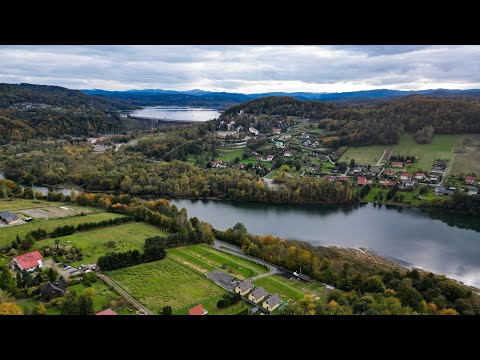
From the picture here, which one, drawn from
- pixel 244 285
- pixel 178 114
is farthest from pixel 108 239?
pixel 178 114

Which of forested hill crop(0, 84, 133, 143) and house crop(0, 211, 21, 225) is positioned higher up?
forested hill crop(0, 84, 133, 143)

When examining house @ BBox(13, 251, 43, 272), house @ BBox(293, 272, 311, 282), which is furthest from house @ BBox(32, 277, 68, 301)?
house @ BBox(293, 272, 311, 282)

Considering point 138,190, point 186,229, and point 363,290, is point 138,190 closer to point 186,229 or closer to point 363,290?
point 186,229

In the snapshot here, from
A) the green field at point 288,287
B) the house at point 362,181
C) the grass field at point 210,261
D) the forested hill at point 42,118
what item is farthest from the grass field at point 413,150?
the forested hill at point 42,118

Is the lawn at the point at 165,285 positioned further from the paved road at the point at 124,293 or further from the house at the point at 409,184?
the house at the point at 409,184

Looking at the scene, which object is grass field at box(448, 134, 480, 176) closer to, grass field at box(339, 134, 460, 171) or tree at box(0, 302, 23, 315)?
grass field at box(339, 134, 460, 171)

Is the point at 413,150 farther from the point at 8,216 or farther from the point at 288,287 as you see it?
the point at 8,216
